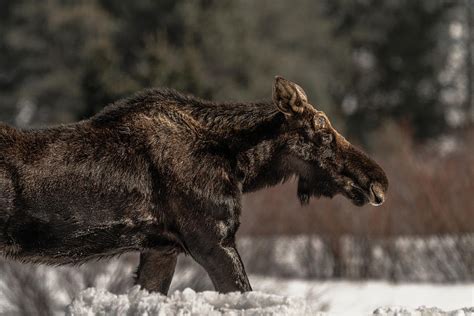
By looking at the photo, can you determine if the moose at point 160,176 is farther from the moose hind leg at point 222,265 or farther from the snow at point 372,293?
the snow at point 372,293

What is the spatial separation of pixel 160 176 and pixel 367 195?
125 centimetres

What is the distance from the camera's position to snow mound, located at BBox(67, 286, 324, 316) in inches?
184

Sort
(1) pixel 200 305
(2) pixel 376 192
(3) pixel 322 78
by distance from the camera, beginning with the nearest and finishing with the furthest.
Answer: (1) pixel 200 305
(2) pixel 376 192
(3) pixel 322 78

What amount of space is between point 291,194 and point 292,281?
94.5 inches

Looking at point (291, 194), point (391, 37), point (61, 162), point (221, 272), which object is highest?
point (391, 37)

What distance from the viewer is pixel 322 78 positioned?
39.2 metres

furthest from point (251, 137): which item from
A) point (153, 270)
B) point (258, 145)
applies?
point (153, 270)

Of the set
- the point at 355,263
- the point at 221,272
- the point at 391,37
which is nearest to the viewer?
the point at 221,272

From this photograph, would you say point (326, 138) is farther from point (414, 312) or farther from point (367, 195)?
point (414, 312)

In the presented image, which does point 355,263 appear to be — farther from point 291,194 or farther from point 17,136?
point 17,136

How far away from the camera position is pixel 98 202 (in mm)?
5539

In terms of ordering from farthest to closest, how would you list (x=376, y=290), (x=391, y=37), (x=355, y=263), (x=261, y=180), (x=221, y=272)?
(x=391, y=37) → (x=355, y=263) → (x=376, y=290) → (x=261, y=180) → (x=221, y=272)

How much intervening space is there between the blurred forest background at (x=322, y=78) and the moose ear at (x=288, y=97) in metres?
4.90

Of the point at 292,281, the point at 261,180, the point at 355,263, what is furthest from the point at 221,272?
the point at 355,263
